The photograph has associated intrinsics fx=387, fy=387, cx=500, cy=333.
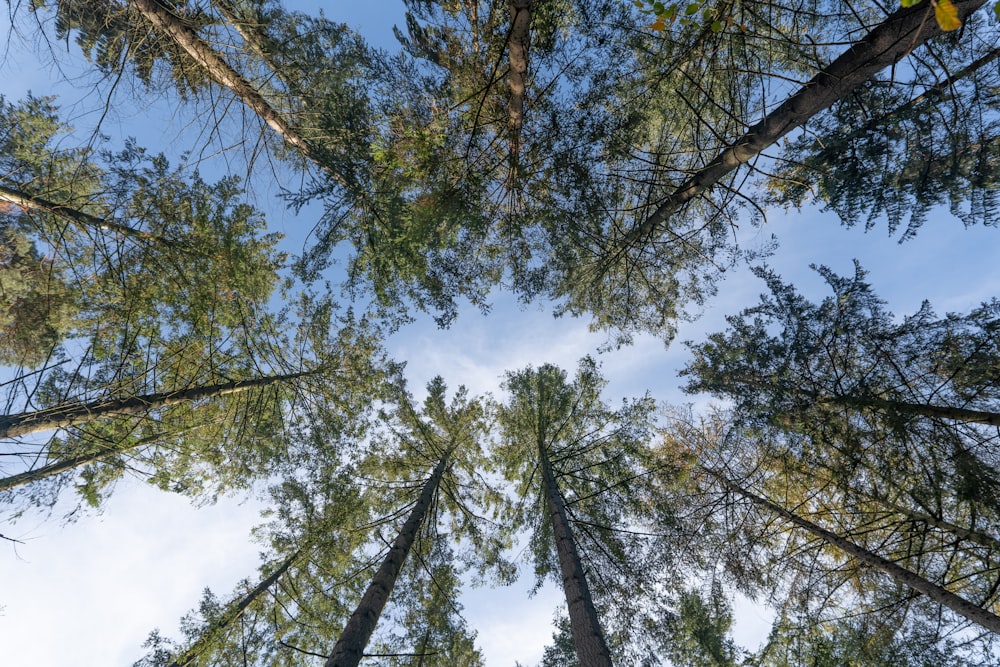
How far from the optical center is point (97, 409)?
185 inches

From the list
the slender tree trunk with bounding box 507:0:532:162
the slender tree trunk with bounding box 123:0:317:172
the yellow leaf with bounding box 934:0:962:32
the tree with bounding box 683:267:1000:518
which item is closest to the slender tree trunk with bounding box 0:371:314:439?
the slender tree trunk with bounding box 123:0:317:172

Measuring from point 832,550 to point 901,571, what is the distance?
2533mm

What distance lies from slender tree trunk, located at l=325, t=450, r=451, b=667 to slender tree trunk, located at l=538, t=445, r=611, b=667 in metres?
2.40

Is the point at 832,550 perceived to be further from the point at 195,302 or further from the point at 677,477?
the point at 195,302

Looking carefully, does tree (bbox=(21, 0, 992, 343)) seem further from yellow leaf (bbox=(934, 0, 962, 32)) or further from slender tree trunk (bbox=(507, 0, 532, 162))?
yellow leaf (bbox=(934, 0, 962, 32))

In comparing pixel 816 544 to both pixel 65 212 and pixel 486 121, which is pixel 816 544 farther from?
pixel 65 212

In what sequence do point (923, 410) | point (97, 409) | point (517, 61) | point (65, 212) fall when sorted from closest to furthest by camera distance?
point (65, 212), point (923, 410), point (517, 61), point (97, 409)

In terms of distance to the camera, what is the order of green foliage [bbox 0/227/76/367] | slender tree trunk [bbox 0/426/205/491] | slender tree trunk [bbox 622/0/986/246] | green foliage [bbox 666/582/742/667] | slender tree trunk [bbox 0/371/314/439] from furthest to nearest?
green foliage [bbox 666/582/742/667] → green foliage [bbox 0/227/76/367] → slender tree trunk [bbox 0/426/205/491] → slender tree trunk [bbox 0/371/314/439] → slender tree trunk [bbox 622/0/986/246]

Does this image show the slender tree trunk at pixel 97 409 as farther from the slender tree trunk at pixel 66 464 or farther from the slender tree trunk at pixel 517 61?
the slender tree trunk at pixel 517 61

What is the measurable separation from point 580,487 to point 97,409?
26.9 feet

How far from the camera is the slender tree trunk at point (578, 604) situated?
450cm

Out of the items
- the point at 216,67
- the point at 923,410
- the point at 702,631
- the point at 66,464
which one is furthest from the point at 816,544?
the point at 66,464

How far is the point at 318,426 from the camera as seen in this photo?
24.8 ft

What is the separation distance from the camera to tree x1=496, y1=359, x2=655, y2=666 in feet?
20.1
